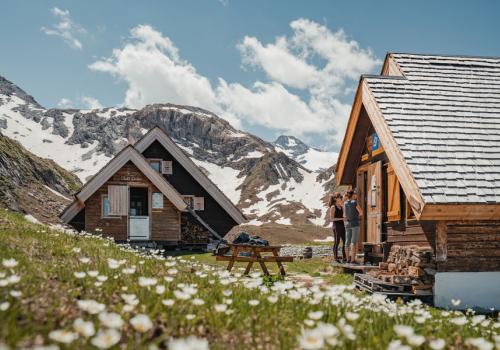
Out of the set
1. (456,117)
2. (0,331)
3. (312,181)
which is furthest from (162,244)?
(312,181)

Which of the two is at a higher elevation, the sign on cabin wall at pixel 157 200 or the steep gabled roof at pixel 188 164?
the steep gabled roof at pixel 188 164

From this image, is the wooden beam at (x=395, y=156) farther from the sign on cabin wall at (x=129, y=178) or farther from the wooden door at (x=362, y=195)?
the sign on cabin wall at (x=129, y=178)

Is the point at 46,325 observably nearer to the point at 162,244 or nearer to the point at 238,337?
the point at 238,337

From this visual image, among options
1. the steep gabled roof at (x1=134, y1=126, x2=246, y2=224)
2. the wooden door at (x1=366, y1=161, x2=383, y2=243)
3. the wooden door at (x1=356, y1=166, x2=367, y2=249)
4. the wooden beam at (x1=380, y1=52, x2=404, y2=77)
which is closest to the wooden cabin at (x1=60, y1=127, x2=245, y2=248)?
the steep gabled roof at (x1=134, y1=126, x2=246, y2=224)

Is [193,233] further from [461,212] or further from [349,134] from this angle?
[461,212]

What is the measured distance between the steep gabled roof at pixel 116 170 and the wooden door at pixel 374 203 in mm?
9586

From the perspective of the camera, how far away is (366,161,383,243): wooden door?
13766 millimetres

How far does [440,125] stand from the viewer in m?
11.7

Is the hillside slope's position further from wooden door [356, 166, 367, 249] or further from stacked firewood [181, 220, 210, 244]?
wooden door [356, 166, 367, 249]

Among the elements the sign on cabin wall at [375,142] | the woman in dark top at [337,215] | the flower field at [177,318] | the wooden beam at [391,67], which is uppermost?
the wooden beam at [391,67]

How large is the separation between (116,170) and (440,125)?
14352 millimetres

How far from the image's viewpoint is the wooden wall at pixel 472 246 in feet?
34.3

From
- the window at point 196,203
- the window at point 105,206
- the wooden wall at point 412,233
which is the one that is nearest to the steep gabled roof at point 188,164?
the window at point 196,203

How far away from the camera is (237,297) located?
15.2 ft
